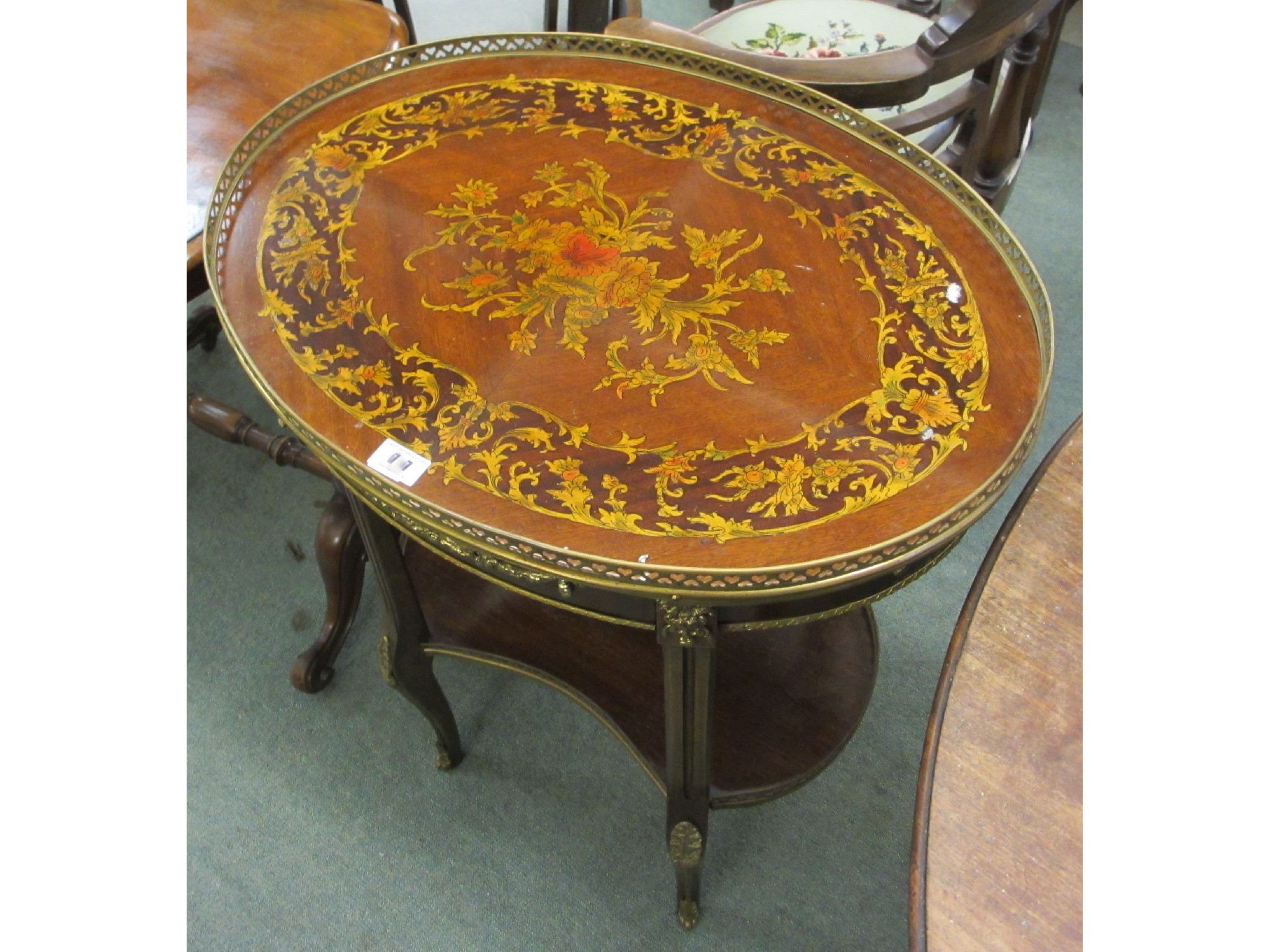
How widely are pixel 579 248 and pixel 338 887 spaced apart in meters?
0.78

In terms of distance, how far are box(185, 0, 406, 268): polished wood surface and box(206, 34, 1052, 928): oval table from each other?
0.17 m

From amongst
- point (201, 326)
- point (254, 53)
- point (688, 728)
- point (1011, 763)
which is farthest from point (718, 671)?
point (201, 326)

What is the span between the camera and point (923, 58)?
1008 millimetres

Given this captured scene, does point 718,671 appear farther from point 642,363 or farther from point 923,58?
point 923,58

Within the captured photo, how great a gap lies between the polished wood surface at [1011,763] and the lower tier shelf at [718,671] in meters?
0.44

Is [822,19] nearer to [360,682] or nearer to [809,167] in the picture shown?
[809,167]

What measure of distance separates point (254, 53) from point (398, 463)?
0.74m

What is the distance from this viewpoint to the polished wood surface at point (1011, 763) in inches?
18.3

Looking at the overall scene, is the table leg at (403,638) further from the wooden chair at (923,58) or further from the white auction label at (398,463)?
the wooden chair at (923,58)

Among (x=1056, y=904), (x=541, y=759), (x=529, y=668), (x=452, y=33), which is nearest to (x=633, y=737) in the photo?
(x=529, y=668)

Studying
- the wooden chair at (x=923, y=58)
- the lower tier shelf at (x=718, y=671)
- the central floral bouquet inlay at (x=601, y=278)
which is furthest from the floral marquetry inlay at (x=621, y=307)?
the lower tier shelf at (x=718, y=671)

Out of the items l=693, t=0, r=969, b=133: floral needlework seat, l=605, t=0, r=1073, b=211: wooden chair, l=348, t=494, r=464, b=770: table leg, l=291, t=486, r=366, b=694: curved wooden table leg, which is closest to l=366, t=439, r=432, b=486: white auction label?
l=348, t=494, r=464, b=770: table leg

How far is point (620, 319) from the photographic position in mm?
781

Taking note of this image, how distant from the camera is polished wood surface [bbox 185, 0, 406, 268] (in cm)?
105
